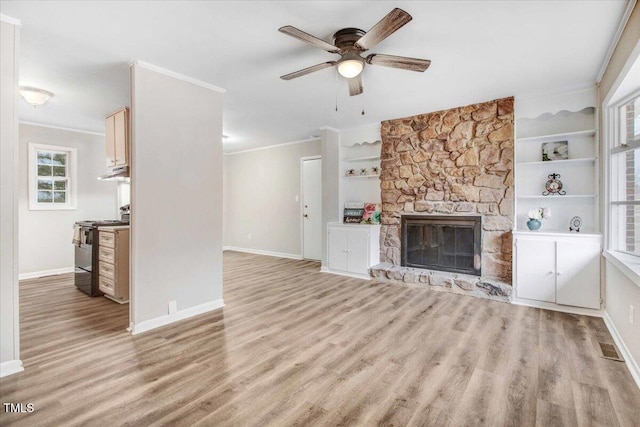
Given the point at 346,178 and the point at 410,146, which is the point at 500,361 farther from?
the point at 346,178

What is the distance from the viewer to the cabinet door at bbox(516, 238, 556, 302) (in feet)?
11.6

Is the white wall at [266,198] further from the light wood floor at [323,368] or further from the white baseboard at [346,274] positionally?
the light wood floor at [323,368]

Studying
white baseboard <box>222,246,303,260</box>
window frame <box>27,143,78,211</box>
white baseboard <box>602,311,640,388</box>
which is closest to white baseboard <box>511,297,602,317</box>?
white baseboard <box>602,311,640,388</box>

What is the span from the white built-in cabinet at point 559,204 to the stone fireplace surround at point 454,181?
0.20 metres

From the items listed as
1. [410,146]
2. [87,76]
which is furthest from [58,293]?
[410,146]

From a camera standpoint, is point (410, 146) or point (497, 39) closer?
point (497, 39)

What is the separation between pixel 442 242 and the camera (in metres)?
4.59

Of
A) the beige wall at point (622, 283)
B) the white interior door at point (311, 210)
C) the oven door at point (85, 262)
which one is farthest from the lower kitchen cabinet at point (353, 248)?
the oven door at point (85, 262)

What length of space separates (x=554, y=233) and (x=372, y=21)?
9.86ft

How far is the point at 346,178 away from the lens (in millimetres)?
5762

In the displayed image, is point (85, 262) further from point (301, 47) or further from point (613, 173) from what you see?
point (613, 173)

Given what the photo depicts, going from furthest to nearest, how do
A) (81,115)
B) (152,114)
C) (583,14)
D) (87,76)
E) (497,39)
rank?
1. (81,115)
2. (87,76)
3. (152,114)
4. (497,39)
5. (583,14)

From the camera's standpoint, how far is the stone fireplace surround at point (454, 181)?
4043mm

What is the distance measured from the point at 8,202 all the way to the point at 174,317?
164 centimetres
